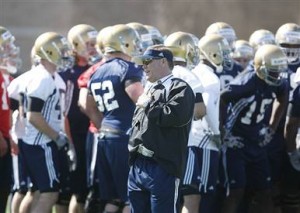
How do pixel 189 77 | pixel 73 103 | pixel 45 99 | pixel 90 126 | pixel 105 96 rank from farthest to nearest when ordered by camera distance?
pixel 73 103
pixel 90 126
pixel 45 99
pixel 105 96
pixel 189 77

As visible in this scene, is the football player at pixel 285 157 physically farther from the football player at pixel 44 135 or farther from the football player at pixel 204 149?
the football player at pixel 44 135

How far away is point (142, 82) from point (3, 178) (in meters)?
1.63

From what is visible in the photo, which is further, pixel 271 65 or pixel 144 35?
pixel 144 35

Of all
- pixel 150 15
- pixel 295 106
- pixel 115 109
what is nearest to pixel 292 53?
pixel 295 106

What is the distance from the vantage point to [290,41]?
1259 centimetres

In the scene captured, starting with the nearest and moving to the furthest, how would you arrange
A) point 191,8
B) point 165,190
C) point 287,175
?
point 165,190 → point 287,175 → point 191,8

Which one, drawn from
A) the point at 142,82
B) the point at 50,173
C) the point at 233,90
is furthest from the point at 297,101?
the point at 50,173

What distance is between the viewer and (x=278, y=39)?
42.1 feet

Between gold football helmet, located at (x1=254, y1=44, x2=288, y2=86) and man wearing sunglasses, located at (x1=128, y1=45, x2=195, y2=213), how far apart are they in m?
2.48

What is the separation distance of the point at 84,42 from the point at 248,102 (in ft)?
6.75

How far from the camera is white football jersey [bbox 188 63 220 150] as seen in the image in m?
11.1

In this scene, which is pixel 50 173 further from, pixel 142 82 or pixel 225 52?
pixel 225 52

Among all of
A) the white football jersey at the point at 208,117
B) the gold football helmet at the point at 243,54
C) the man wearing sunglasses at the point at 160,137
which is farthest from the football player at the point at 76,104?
the man wearing sunglasses at the point at 160,137

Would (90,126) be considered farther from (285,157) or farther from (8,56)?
(285,157)
